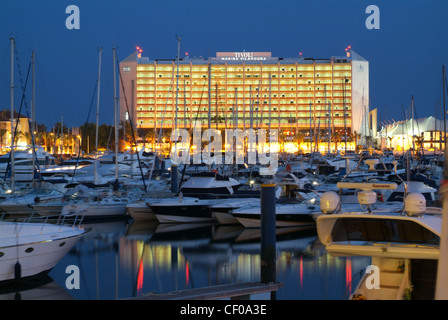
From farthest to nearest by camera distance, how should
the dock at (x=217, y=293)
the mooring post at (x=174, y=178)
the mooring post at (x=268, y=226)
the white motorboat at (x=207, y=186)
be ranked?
the mooring post at (x=174, y=178) < the white motorboat at (x=207, y=186) < the mooring post at (x=268, y=226) < the dock at (x=217, y=293)

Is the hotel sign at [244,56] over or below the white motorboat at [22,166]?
over

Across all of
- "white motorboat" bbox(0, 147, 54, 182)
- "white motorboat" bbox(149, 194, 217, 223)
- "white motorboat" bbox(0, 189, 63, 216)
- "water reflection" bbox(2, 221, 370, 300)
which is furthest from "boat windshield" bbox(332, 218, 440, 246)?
"white motorboat" bbox(0, 147, 54, 182)

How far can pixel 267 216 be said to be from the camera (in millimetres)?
13297

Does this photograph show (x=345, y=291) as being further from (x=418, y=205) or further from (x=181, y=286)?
(x=418, y=205)

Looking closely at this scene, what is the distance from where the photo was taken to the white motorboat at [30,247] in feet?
46.3

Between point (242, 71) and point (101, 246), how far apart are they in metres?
124

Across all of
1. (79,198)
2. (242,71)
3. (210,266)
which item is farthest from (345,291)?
(242,71)

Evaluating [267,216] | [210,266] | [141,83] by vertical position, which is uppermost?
[141,83]

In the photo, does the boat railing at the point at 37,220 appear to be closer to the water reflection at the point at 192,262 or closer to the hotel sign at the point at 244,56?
the water reflection at the point at 192,262

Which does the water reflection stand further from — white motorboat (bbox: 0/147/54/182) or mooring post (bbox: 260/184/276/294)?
white motorboat (bbox: 0/147/54/182)

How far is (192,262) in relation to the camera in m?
19.6

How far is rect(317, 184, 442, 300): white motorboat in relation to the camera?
9.25 metres

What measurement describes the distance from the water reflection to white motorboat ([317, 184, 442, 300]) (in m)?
4.34

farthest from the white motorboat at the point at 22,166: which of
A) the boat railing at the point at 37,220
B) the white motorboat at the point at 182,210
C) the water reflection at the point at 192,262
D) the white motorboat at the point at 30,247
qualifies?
the white motorboat at the point at 30,247
